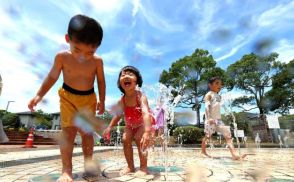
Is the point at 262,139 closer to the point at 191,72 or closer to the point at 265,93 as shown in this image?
the point at 265,93

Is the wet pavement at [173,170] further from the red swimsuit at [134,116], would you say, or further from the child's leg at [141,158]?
the red swimsuit at [134,116]

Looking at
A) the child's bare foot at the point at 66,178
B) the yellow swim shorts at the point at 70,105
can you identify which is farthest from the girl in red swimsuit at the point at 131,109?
the child's bare foot at the point at 66,178

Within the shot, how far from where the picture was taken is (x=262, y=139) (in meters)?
22.5

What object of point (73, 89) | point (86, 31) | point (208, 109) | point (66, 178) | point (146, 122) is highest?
point (86, 31)

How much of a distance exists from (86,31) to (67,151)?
1.41 meters

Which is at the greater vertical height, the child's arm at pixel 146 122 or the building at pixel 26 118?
the building at pixel 26 118

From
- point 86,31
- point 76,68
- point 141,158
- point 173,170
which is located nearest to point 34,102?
point 76,68

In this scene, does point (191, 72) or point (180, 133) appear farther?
point (191, 72)

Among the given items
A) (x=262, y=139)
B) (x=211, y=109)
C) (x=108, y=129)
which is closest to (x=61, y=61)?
(x=108, y=129)

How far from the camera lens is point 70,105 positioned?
3236 millimetres

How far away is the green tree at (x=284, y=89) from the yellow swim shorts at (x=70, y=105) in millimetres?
28975

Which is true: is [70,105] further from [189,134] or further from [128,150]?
[189,134]

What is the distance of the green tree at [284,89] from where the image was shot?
27828mm

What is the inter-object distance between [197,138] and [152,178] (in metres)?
19.0
